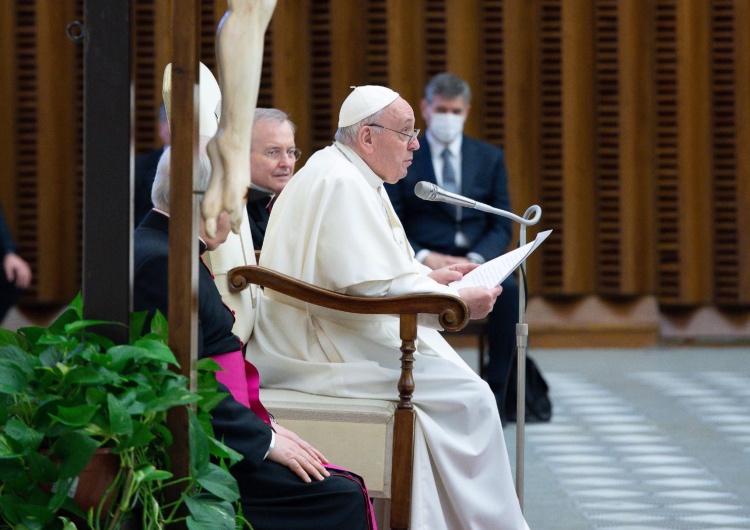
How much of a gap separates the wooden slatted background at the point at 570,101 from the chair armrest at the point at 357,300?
A: 5.27 m

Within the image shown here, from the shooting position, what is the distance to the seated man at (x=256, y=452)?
2.73 m

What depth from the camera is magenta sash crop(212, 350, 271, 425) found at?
2.96m

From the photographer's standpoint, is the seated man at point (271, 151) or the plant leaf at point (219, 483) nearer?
the plant leaf at point (219, 483)

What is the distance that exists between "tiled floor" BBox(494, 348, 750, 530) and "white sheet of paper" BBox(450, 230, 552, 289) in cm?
88

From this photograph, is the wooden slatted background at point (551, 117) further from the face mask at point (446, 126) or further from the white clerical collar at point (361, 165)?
the white clerical collar at point (361, 165)

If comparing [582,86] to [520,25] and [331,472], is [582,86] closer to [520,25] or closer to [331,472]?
[520,25]

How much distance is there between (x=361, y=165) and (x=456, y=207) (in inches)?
107

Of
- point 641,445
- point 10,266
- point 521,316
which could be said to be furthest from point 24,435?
point 10,266

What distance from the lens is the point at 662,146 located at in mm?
8820

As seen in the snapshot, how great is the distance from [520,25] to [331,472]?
21.1 feet

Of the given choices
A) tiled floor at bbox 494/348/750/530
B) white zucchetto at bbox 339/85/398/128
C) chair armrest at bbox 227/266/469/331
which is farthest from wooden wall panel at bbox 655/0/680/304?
chair armrest at bbox 227/266/469/331

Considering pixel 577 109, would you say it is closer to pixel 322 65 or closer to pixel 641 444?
pixel 322 65

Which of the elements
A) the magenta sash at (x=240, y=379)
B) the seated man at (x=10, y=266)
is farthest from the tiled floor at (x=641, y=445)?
the seated man at (x=10, y=266)

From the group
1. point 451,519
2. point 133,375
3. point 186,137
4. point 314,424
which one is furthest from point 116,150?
point 451,519
